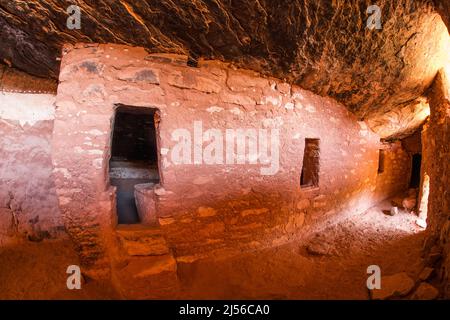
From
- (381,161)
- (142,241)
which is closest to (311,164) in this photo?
(142,241)

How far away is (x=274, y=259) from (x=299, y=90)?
2269 mm

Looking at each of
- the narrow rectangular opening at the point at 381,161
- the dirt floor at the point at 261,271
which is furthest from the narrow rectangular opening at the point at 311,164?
the narrow rectangular opening at the point at 381,161

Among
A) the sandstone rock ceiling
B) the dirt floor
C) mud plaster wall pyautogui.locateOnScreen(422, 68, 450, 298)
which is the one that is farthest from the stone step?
mud plaster wall pyautogui.locateOnScreen(422, 68, 450, 298)

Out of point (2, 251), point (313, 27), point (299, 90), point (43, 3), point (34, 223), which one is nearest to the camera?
point (43, 3)

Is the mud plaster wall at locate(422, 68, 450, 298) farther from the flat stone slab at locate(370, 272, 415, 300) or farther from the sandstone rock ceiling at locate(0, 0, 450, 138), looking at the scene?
the sandstone rock ceiling at locate(0, 0, 450, 138)

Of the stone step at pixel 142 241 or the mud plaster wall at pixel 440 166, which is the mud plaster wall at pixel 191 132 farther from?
the mud plaster wall at pixel 440 166

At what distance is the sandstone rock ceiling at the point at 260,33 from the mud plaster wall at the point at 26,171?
1.60 feet

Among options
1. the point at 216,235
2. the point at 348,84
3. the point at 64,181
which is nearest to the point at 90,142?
the point at 64,181

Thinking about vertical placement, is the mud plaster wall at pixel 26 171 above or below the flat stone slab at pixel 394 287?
above

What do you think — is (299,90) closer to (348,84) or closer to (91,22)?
(348,84)

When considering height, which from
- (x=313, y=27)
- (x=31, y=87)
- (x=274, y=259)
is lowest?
(x=274, y=259)

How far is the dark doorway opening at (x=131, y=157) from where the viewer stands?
10.4 ft

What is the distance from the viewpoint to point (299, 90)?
3.11 m

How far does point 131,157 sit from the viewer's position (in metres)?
4.88
